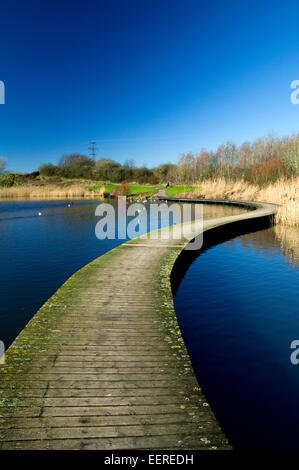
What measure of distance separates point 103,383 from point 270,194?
2490 cm

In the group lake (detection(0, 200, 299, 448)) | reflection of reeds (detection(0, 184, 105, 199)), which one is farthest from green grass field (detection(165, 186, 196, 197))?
lake (detection(0, 200, 299, 448))

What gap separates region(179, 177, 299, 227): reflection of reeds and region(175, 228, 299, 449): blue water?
273 inches

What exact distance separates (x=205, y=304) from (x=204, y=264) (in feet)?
11.7

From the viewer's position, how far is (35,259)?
11172 millimetres

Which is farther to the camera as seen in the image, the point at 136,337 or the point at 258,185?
the point at 258,185

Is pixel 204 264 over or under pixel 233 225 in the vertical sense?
under

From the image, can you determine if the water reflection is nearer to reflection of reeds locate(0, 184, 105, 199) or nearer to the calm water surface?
the calm water surface

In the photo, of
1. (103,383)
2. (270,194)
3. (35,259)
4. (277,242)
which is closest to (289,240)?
(277,242)

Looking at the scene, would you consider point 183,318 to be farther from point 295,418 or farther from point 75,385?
point 75,385

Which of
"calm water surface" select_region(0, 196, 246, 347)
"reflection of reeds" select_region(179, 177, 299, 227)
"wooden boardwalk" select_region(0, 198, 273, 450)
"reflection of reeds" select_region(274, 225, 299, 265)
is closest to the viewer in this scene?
"wooden boardwalk" select_region(0, 198, 273, 450)

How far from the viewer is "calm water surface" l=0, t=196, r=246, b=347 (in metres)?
6.99

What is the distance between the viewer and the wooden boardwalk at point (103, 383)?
2.60 meters

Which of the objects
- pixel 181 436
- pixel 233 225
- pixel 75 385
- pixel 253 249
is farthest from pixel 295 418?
pixel 233 225

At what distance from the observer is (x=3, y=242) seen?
1408 cm
